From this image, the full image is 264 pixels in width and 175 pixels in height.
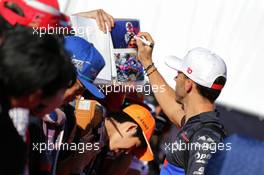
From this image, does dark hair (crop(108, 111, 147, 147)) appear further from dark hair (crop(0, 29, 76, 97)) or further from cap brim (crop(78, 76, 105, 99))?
dark hair (crop(0, 29, 76, 97))

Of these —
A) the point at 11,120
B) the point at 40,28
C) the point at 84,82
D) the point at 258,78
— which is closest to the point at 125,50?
the point at 84,82

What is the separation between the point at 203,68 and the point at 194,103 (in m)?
0.16

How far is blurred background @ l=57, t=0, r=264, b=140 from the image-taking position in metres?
3.30

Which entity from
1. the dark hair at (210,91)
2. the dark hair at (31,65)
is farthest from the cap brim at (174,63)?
the dark hair at (31,65)

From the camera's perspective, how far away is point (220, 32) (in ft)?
11.0

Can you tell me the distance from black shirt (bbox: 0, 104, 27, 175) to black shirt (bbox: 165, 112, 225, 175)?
0.80 meters

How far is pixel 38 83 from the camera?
1.11 meters

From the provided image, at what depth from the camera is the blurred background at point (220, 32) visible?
330cm

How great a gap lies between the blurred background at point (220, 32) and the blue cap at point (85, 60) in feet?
4.75

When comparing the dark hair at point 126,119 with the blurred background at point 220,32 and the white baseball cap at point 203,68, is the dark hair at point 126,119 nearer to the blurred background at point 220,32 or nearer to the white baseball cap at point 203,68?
the white baseball cap at point 203,68

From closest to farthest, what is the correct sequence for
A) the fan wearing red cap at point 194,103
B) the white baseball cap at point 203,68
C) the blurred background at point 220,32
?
1. the fan wearing red cap at point 194,103
2. the white baseball cap at point 203,68
3. the blurred background at point 220,32

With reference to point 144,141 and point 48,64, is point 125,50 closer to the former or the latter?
point 144,141

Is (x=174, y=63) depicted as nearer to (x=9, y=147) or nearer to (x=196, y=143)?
(x=196, y=143)

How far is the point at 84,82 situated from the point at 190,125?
484mm
